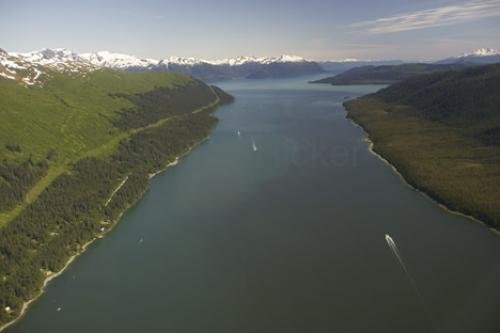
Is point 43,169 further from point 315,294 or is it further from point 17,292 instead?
point 315,294

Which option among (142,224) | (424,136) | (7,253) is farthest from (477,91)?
(7,253)

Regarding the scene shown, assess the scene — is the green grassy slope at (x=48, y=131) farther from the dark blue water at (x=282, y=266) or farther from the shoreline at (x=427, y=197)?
the shoreline at (x=427, y=197)

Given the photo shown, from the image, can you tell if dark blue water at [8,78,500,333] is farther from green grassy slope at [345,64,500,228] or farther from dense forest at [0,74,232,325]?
green grassy slope at [345,64,500,228]

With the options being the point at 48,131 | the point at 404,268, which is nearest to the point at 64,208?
the point at 48,131

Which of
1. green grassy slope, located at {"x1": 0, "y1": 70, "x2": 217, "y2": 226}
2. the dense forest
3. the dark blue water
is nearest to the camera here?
the dark blue water

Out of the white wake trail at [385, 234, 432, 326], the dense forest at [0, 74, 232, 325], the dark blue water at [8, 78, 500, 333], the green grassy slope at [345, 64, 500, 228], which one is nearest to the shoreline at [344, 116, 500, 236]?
the green grassy slope at [345, 64, 500, 228]
